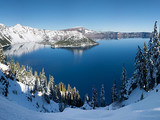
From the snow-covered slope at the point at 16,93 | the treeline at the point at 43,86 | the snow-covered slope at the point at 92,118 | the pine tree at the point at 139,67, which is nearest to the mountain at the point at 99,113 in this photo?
the snow-covered slope at the point at 92,118

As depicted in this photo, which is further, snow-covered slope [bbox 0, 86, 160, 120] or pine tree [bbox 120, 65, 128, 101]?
pine tree [bbox 120, 65, 128, 101]

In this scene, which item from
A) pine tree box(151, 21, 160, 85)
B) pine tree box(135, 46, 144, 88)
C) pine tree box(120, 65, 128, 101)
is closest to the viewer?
pine tree box(151, 21, 160, 85)

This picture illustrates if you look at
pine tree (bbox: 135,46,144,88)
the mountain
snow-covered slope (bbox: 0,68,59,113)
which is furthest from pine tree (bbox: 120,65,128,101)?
snow-covered slope (bbox: 0,68,59,113)

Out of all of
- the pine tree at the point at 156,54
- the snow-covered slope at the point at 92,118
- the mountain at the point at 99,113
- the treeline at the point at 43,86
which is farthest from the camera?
the treeline at the point at 43,86

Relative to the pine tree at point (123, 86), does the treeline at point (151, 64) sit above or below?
above

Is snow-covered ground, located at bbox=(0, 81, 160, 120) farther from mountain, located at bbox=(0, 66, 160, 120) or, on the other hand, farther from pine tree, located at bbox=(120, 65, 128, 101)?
pine tree, located at bbox=(120, 65, 128, 101)

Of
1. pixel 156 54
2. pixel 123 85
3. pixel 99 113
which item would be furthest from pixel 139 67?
pixel 99 113

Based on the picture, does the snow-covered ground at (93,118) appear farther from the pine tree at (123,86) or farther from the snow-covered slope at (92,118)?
the pine tree at (123,86)

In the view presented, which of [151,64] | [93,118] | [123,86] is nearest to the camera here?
[93,118]

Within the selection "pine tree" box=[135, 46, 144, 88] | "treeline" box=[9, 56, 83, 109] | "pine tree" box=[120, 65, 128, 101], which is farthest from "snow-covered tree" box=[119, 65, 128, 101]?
"treeline" box=[9, 56, 83, 109]

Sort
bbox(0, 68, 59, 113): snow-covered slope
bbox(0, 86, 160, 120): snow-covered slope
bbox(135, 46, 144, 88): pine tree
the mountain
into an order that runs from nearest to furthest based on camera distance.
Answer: bbox(0, 86, 160, 120): snow-covered slope
the mountain
bbox(0, 68, 59, 113): snow-covered slope
bbox(135, 46, 144, 88): pine tree

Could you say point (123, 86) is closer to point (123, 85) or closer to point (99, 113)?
point (123, 85)

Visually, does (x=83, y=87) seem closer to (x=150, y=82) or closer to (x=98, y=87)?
(x=98, y=87)

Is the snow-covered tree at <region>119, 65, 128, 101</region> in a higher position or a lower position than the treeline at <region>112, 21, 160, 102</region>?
lower
